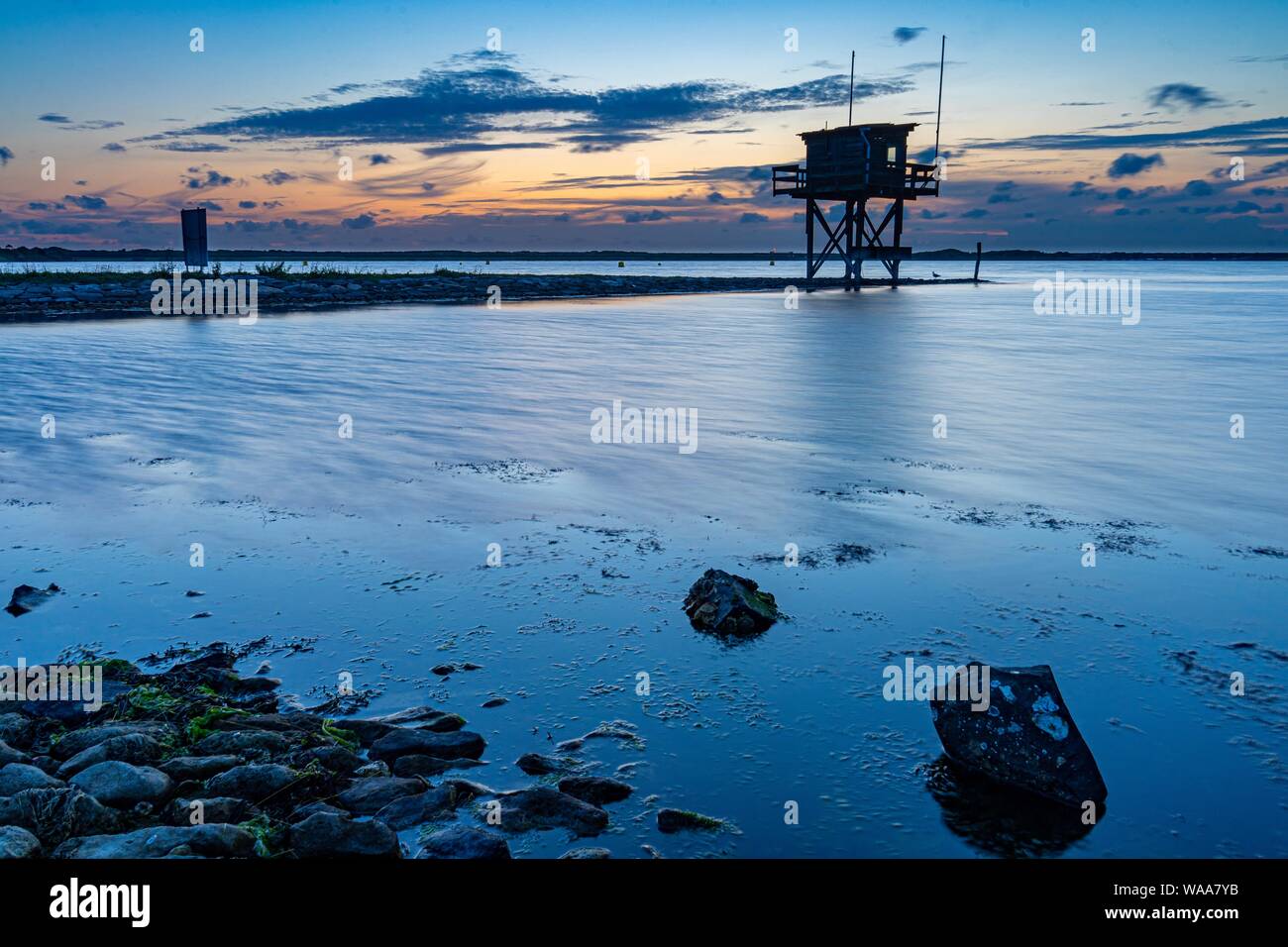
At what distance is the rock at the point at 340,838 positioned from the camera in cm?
408

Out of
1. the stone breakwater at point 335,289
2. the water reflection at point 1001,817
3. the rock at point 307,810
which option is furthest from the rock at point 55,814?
the stone breakwater at point 335,289

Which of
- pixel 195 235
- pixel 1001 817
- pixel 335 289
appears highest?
pixel 195 235

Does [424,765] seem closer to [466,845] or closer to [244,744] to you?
[466,845]

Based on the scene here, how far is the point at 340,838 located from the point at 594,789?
125cm

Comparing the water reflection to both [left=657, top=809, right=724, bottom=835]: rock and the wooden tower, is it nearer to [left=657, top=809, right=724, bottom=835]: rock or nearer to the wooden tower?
[left=657, top=809, right=724, bottom=835]: rock

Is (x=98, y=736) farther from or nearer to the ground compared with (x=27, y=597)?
nearer to the ground

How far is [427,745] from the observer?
504 centimetres

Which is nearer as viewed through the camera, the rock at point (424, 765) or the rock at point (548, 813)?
the rock at point (548, 813)

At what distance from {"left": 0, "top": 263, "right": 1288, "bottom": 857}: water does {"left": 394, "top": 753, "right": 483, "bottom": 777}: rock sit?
0.17m

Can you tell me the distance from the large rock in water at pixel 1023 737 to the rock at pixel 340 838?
295 centimetres

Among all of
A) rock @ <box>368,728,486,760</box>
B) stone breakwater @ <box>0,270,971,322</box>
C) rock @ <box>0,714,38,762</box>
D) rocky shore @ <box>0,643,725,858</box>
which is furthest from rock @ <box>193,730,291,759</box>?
stone breakwater @ <box>0,270,971,322</box>

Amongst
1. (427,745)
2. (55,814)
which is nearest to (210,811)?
(55,814)

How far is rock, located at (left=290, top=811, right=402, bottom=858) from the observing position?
4082 mm

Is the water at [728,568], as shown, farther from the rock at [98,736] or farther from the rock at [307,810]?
the rock at [98,736]
